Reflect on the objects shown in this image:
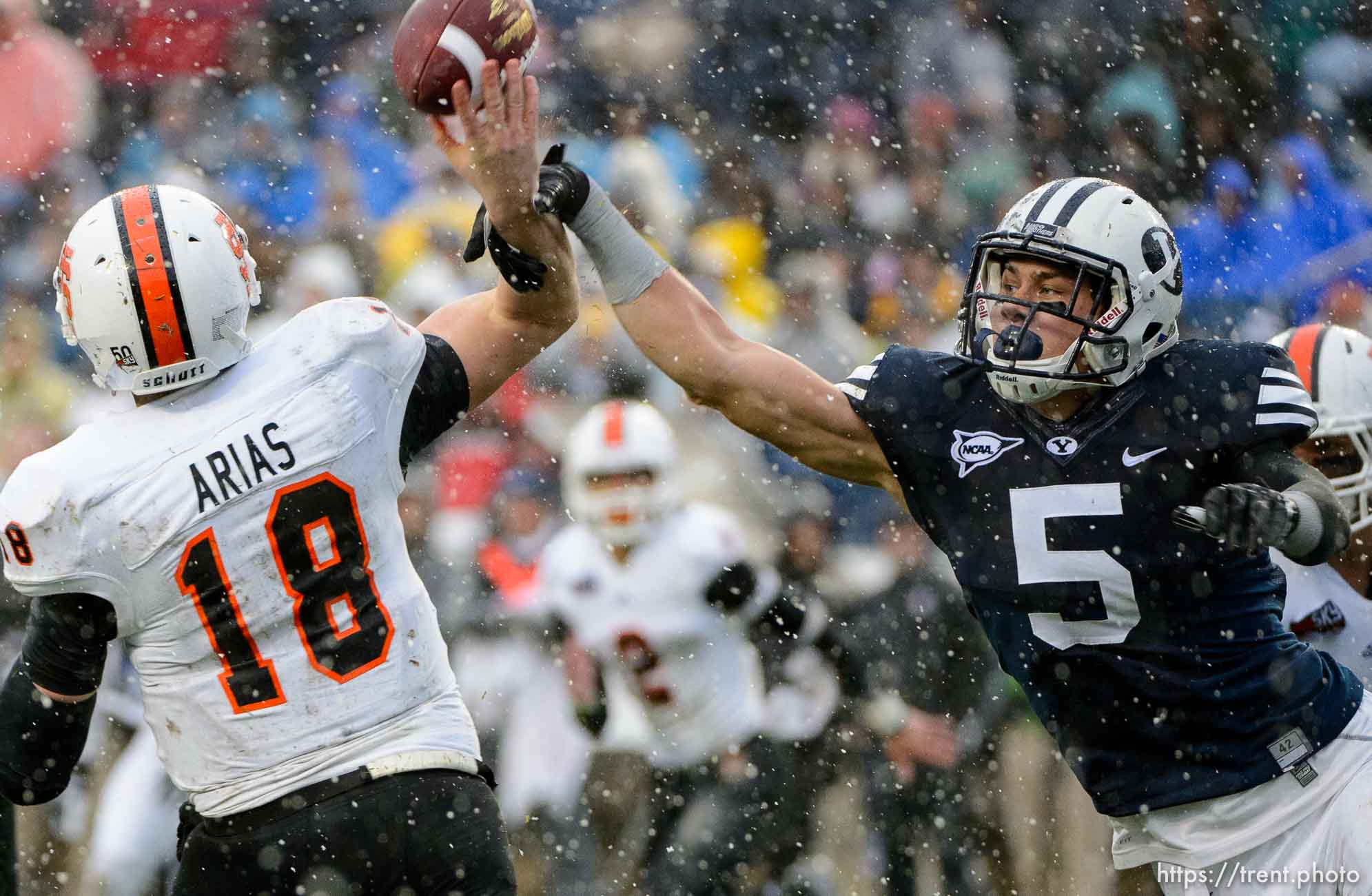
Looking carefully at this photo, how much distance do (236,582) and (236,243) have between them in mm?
605

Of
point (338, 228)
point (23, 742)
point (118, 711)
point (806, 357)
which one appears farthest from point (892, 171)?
point (23, 742)

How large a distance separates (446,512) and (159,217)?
3.72 meters

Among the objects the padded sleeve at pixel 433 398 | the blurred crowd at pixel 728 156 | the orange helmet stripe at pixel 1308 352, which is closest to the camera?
the padded sleeve at pixel 433 398

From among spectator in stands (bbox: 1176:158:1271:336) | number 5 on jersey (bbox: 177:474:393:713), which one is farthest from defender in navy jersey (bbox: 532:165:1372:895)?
spectator in stands (bbox: 1176:158:1271:336)

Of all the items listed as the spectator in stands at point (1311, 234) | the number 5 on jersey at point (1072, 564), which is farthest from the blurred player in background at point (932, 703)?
the number 5 on jersey at point (1072, 564)

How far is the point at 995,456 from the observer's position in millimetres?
2947

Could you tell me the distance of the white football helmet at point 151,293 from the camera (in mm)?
2533

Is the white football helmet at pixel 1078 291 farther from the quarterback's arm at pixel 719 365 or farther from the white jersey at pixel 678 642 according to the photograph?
the white jersey at pixel 678 642

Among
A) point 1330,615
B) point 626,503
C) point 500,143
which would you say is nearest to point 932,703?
point 626,503

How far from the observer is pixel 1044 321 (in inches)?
117

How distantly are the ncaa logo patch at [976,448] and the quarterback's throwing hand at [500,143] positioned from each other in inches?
36.6

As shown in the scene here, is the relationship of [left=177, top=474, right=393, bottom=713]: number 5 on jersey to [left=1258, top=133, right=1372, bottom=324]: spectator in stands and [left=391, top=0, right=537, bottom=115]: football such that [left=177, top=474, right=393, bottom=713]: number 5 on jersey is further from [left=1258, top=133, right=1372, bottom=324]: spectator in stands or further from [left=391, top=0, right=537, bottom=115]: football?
[left=1258, top=133, right=1372, bottom=324]: spectator in stands

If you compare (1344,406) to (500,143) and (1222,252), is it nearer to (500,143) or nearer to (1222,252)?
(500,143)

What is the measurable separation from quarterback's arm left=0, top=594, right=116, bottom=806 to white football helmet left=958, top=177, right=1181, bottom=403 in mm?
1656
